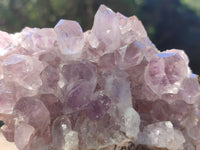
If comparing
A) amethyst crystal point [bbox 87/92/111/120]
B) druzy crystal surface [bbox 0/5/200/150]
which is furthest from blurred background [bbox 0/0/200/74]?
amethyst crystal point [bbox 87/92/111/120]

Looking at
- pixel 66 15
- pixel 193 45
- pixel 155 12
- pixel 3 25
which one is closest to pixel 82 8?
pixel 66 15

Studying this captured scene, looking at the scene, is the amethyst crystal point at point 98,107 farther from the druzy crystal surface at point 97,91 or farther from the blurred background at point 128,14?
the blurred background at point 128,14

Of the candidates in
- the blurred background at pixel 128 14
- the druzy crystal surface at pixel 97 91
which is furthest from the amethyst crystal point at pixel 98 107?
the blurred background at pixel 128 14

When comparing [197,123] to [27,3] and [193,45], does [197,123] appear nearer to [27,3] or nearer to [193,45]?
[27,3]

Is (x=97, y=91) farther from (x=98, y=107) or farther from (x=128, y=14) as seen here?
(x=128, y=14)

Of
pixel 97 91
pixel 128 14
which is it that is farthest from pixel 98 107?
pixel 128 14

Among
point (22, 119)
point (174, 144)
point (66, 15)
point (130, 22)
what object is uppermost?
point (66, 15)

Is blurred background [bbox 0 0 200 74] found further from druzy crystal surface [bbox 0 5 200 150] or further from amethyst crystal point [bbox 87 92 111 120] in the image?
amethyst crystal point [bbox 87 92 111 120]
